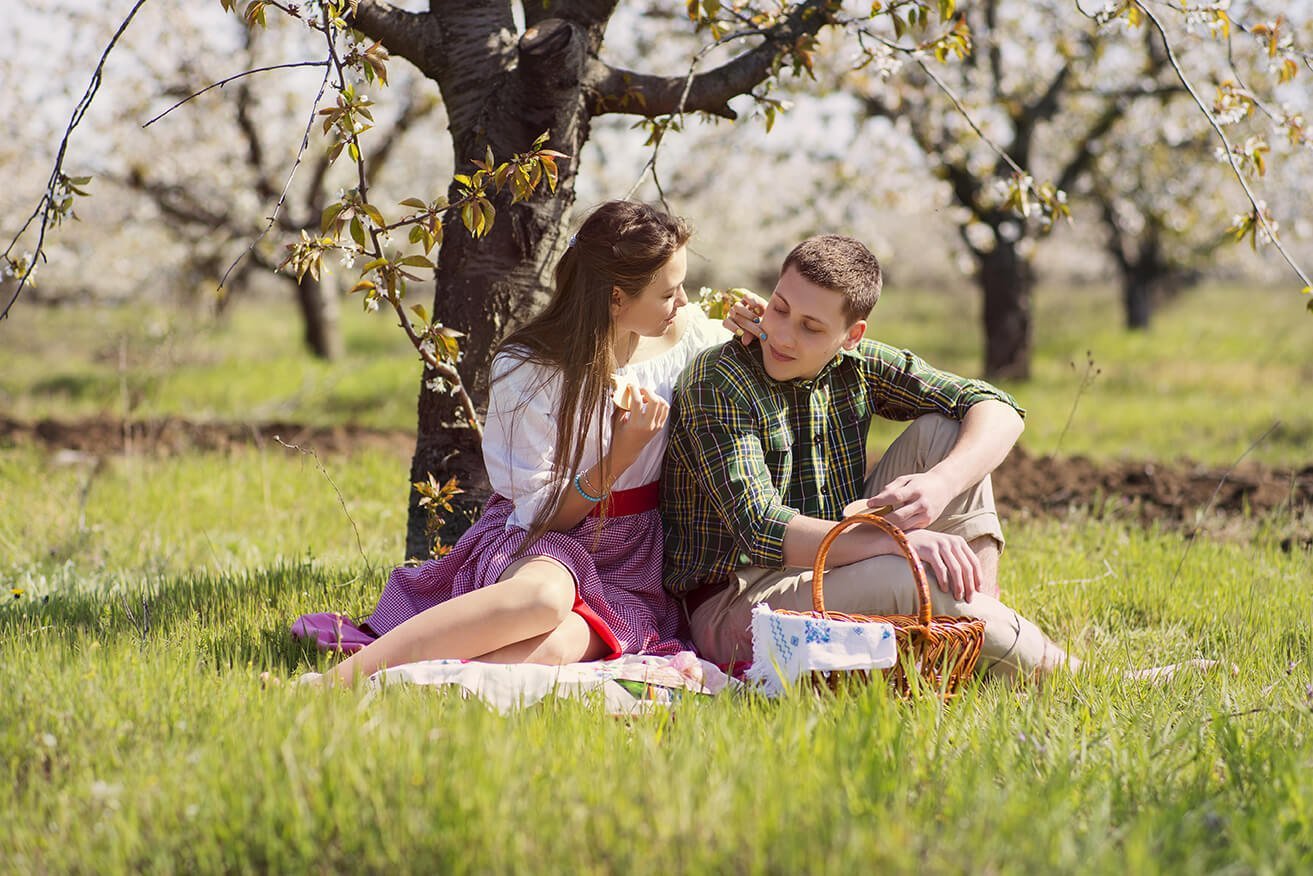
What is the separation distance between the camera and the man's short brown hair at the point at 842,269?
2.92 meters

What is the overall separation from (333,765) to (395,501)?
3476 mm

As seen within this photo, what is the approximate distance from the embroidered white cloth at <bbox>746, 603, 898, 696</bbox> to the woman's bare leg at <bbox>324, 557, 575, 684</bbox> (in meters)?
0.60

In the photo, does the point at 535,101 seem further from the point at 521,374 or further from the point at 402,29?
the point at 521,374

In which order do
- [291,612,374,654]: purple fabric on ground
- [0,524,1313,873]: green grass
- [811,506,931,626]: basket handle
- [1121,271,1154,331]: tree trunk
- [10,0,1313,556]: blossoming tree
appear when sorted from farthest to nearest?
[1121,271,1154,331]: tree trunk, [10,0,1313,556]: blossoming tree, [291,612,374,654]: purple fabric on ground, [811,506,931,626]: basket handle, [0,524,1313,873]: green grass

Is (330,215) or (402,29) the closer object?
(330,215)

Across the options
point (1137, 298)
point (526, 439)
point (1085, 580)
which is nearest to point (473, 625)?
point (526, 439)

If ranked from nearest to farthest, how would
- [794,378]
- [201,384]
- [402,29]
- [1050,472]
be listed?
[794,378] → [402,29] → [1050,472] → [201,384]

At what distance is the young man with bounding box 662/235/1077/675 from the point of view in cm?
283

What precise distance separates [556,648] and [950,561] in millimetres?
1016

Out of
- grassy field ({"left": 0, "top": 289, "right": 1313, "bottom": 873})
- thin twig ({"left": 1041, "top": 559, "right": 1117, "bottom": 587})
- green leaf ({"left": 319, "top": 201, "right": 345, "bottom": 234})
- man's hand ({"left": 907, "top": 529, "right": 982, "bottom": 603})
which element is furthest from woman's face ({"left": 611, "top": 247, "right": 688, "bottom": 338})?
thin twig ({"left": 1041, "top": 559, "right": 1117, "bottom": 587})

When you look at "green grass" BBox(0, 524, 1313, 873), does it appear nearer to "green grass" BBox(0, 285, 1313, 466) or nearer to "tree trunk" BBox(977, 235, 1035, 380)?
"green grass" BBox(0, 285, 1313, 466)

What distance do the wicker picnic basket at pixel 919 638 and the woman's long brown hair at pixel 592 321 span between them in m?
0.69

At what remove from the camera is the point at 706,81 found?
383 centimetres

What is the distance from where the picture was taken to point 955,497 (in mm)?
3055
